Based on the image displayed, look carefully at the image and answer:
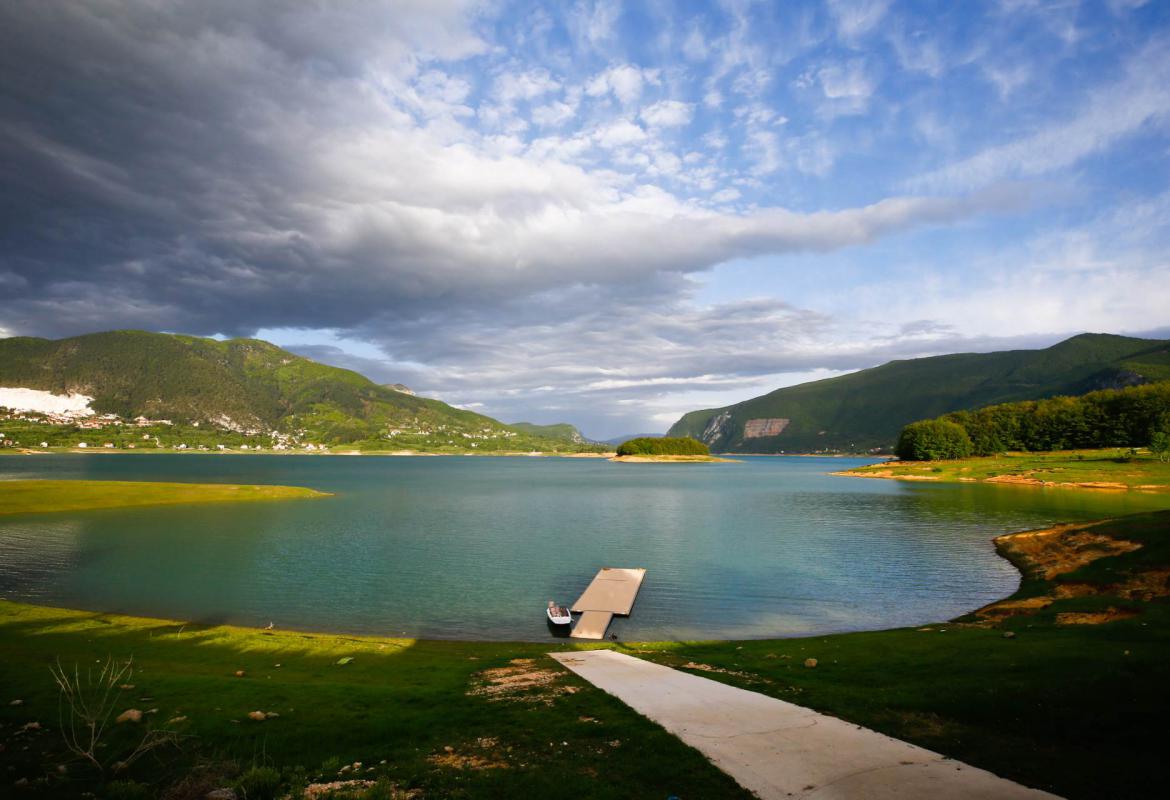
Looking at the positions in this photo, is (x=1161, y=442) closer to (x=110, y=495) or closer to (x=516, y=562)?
(x=516, y=562)

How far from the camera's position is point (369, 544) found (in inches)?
2628

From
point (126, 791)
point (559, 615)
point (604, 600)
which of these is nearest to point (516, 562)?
point (604, 600)

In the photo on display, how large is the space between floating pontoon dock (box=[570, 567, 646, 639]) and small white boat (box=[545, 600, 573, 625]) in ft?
2.71

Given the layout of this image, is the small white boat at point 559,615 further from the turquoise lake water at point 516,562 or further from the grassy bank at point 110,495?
the grassy bank at point 110,495

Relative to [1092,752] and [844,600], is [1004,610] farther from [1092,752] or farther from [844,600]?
[1092,752]

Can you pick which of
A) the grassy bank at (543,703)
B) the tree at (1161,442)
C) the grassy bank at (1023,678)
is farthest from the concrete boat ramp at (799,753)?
the tree at (1161,442)

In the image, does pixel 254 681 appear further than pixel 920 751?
Yes

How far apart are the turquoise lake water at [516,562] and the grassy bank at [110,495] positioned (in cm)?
845

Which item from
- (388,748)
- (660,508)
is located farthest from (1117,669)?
(660,508)

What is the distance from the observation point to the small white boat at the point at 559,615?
3669 cm

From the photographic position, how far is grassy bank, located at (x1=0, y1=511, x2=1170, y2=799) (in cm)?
1236

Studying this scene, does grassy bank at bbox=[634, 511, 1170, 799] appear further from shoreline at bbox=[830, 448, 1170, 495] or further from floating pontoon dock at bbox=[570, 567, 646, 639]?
shoreline at bbox=[830, 448, 1170, 495]


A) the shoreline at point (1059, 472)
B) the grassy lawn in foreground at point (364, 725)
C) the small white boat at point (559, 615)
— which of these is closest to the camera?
the grassy lawn in foreground at point (364, 725)

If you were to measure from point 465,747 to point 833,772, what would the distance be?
9.16 metres
